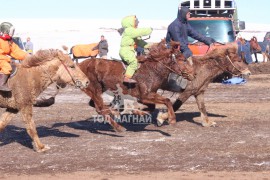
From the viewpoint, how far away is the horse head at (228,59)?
12680 mm

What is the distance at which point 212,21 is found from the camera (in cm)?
1919

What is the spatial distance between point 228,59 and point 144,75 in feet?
7.18

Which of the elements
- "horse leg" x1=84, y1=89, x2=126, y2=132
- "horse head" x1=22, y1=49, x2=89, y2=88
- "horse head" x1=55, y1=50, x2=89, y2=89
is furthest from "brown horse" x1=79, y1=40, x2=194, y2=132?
"horse head" x1=22, y1=49, x2=89, y2=88

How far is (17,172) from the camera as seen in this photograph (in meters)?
8.83

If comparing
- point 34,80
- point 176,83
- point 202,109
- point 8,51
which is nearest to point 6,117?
point 34,80

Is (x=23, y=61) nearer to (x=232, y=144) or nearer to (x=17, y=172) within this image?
(x=17, y=172)

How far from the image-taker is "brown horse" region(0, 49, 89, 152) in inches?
397

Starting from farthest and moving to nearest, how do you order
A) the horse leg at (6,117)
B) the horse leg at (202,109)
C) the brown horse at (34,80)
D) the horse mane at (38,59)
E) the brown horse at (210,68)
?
the horse leg at (202,109) < the brown horse at (210,68) < the horse leg at (6,117) < the horse mane at (38,59) < the brown horse at (34,80)

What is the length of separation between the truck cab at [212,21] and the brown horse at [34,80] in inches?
261

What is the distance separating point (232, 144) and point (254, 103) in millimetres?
6763

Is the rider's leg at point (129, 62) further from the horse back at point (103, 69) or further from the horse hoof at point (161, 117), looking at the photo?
the horse hoof at point (161, 117)

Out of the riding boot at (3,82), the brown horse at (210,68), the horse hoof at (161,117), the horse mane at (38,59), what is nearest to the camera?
the riding boot at (3,82)

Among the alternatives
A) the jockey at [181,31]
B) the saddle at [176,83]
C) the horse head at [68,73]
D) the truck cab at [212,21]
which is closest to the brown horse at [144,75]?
the saddle at [176,83]

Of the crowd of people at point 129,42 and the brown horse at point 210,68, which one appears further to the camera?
the brown horse at point 210,68
